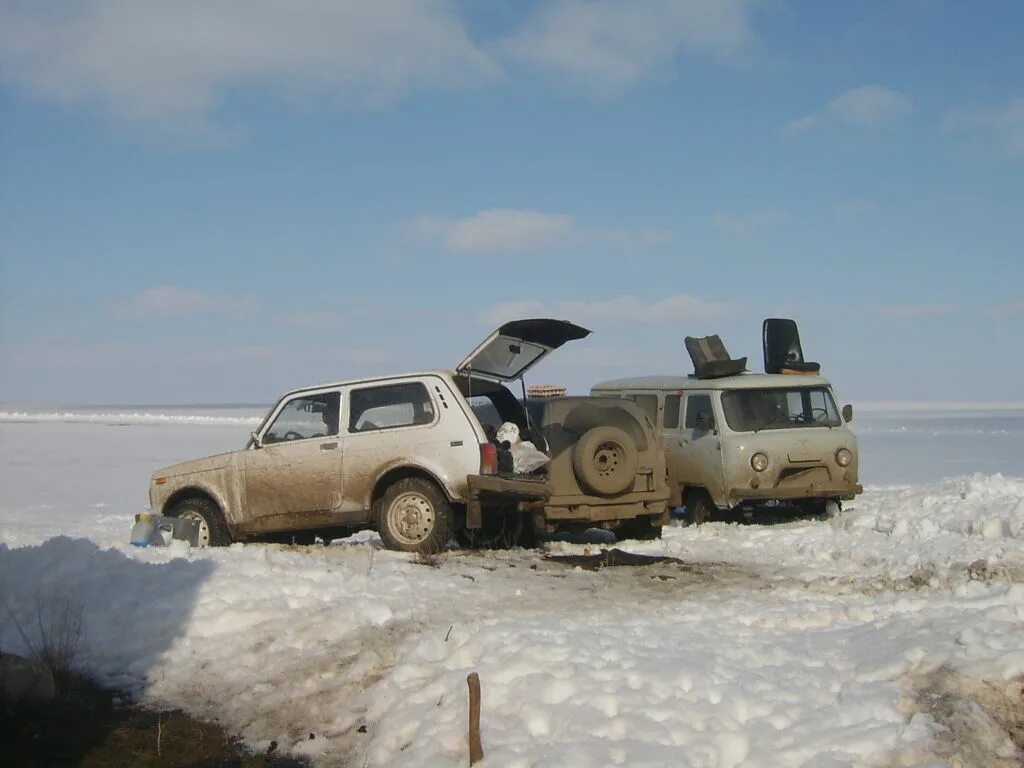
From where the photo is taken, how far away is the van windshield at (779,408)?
1398 cm

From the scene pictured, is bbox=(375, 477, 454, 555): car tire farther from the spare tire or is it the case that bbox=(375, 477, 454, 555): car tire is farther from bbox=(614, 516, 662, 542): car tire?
bbox=(614, 516, 662, 542): car tire

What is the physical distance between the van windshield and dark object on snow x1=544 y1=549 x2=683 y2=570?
3.63 metres

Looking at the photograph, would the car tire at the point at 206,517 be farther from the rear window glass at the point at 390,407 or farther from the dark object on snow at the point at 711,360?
the dark object on snow at the point at 711,360

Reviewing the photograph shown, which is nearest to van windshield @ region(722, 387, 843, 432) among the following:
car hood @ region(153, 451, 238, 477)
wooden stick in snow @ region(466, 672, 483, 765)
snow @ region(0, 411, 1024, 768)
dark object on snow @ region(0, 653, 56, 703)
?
snow @ region(0, 411, 1024, 768)

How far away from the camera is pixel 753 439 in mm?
13648

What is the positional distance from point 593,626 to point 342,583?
2352mm

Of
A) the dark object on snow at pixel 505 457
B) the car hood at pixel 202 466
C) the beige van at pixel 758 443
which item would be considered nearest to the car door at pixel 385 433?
the dark object on snow at pixel 505 457

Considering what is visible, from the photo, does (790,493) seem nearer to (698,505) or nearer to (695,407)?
(698,505)

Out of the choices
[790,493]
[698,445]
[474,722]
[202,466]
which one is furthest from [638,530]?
[474,722]

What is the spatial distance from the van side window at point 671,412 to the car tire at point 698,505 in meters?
1.02

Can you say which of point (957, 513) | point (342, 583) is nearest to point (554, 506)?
point (342, 583)

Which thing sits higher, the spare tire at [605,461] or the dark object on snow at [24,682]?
the spare tire at [605,461]

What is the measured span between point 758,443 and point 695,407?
3.86ft

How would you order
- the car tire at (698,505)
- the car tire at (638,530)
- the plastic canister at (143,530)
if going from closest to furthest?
the plastic canister at (143,530), the car tire at (638,530), the car tire at (698,505)
